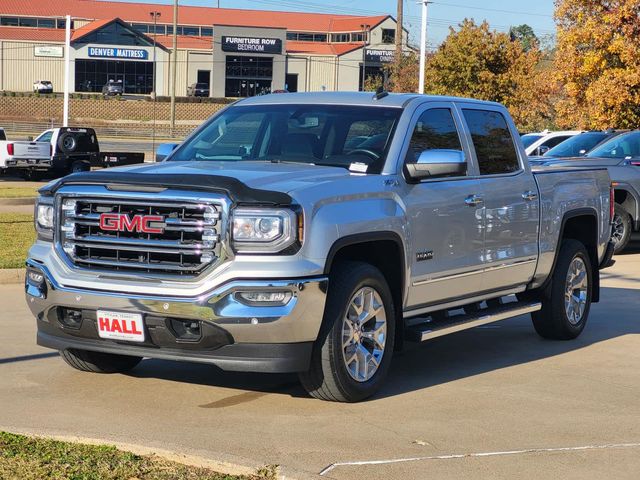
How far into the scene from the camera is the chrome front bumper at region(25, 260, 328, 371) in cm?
637

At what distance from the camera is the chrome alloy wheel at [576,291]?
9.67 meters

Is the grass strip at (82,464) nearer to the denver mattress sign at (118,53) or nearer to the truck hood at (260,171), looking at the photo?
the truck hood at (260,171)

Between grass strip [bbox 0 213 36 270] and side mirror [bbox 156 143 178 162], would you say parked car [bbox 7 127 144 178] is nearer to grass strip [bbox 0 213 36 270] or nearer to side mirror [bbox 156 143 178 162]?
grass strip [bbox 0 213 36 270]

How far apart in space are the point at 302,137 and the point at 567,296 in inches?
124

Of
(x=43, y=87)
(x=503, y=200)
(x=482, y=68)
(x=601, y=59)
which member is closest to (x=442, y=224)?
(x=503, y=200)

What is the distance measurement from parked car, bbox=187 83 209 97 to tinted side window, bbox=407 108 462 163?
85499 millimetres

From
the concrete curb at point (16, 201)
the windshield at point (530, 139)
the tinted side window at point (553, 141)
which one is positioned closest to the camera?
the concrete curb at point (16, 201)

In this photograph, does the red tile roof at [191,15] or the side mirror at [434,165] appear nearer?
the side mirror at [434,165]

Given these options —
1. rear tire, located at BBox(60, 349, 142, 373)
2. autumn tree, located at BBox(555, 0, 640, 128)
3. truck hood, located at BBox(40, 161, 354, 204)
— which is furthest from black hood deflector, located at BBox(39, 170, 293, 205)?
autumn tree, located at BBox(555, 0, 640, 128)

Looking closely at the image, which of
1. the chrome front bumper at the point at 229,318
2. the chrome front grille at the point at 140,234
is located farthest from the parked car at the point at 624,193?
the chrome front grille at the point at 140,234

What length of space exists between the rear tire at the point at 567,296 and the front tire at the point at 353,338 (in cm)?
266

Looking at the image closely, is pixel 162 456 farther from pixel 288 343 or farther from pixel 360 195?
pixel 360 195

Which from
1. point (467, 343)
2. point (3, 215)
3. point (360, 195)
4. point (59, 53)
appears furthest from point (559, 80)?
point (59, 53)

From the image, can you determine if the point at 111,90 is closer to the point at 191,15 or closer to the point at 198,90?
the point at 198,90
